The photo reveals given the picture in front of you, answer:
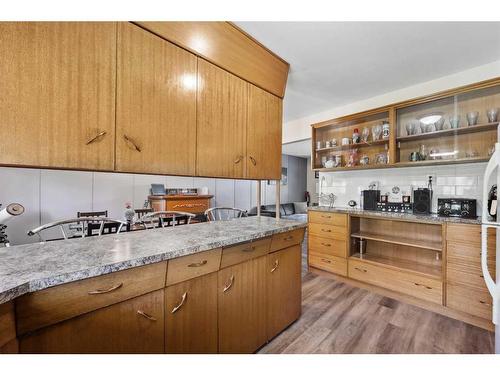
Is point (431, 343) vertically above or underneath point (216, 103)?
underneath

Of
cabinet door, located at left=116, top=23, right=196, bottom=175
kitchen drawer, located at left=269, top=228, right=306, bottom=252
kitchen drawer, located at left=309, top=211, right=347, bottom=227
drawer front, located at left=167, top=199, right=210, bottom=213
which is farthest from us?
drawer front, located at left=167, top=199, right=210, bottom=213

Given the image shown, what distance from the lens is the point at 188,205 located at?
501cm

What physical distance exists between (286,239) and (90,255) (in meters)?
1.24

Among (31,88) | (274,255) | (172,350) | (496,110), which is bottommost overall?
(172,350)

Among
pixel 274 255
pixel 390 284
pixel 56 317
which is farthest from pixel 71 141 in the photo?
pixel 390 284

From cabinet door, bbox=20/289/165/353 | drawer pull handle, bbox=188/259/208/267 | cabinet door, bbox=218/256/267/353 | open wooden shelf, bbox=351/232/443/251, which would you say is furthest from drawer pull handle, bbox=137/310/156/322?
open wooden shelf, bbox=351/232/443/251

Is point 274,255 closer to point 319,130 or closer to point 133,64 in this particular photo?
point 133,64

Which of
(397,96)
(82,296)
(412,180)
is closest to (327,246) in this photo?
(412,180)

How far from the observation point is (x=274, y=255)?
1607mm

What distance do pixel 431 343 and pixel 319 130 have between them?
8.71ft

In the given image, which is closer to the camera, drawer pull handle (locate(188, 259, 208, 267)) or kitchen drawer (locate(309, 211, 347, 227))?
drawer pull handle (locate(188, 259, 208, 267))

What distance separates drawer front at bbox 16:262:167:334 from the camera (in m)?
0.70

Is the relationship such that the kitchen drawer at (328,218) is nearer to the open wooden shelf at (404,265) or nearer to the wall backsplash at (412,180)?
the open wooden shelf at (404,265)

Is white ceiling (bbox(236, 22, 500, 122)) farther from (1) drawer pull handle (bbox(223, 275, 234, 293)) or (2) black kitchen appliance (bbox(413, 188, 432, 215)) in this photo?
(1) drawer pull handle (bbox(223, 275, 234, 293))
